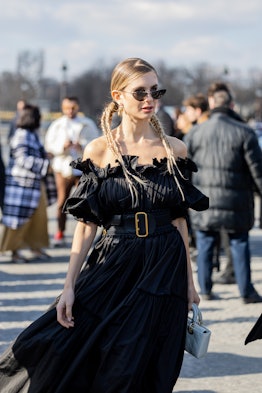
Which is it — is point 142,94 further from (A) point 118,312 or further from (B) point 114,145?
(A) point 118,312

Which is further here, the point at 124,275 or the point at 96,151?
the point at 96,151

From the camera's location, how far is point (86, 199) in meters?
4.62

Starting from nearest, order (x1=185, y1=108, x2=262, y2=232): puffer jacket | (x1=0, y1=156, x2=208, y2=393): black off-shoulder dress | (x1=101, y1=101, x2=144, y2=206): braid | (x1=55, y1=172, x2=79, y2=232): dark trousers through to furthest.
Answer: (x1=0, y1=156, x2=208, y2=393): black off-shoulder dress → (x1=101, y1=101, x2=144, y2=206): braid → (x1=185, y1=108, x2=262, y2=232): puffer jacket → (x1=55, y1=172, x2=79, y2=232): dark trousers

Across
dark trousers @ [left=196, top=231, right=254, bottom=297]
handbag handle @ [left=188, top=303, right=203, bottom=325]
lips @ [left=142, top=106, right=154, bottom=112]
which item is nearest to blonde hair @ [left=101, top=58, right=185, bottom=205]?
lips @ [left=142, top=106, right=154, bottom=112]

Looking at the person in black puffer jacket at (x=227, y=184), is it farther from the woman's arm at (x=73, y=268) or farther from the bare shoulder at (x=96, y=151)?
the woman's arm at (x=73, y=268)

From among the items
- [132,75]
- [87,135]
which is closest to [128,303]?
[132,75]

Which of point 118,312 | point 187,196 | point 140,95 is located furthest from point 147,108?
point 118,312

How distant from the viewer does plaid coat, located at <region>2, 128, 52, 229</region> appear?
11016mm

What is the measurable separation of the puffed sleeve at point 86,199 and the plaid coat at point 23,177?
20.8 ft

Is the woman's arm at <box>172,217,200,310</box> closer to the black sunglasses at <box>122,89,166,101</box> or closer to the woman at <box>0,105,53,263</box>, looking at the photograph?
the black sunglasses at <box>122,89,166,101</box>

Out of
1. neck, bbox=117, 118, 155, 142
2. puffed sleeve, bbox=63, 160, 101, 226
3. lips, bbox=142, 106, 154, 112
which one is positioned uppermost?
lips, bbox=142, 106, 154, 112

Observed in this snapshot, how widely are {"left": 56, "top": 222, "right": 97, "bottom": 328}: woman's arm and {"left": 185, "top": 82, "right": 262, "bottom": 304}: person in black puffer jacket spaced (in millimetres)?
3800

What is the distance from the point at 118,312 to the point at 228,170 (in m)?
4.18

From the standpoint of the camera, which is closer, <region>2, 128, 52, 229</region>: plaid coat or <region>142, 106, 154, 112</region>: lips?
<region>142, 106, 154, 112</region>: lips
